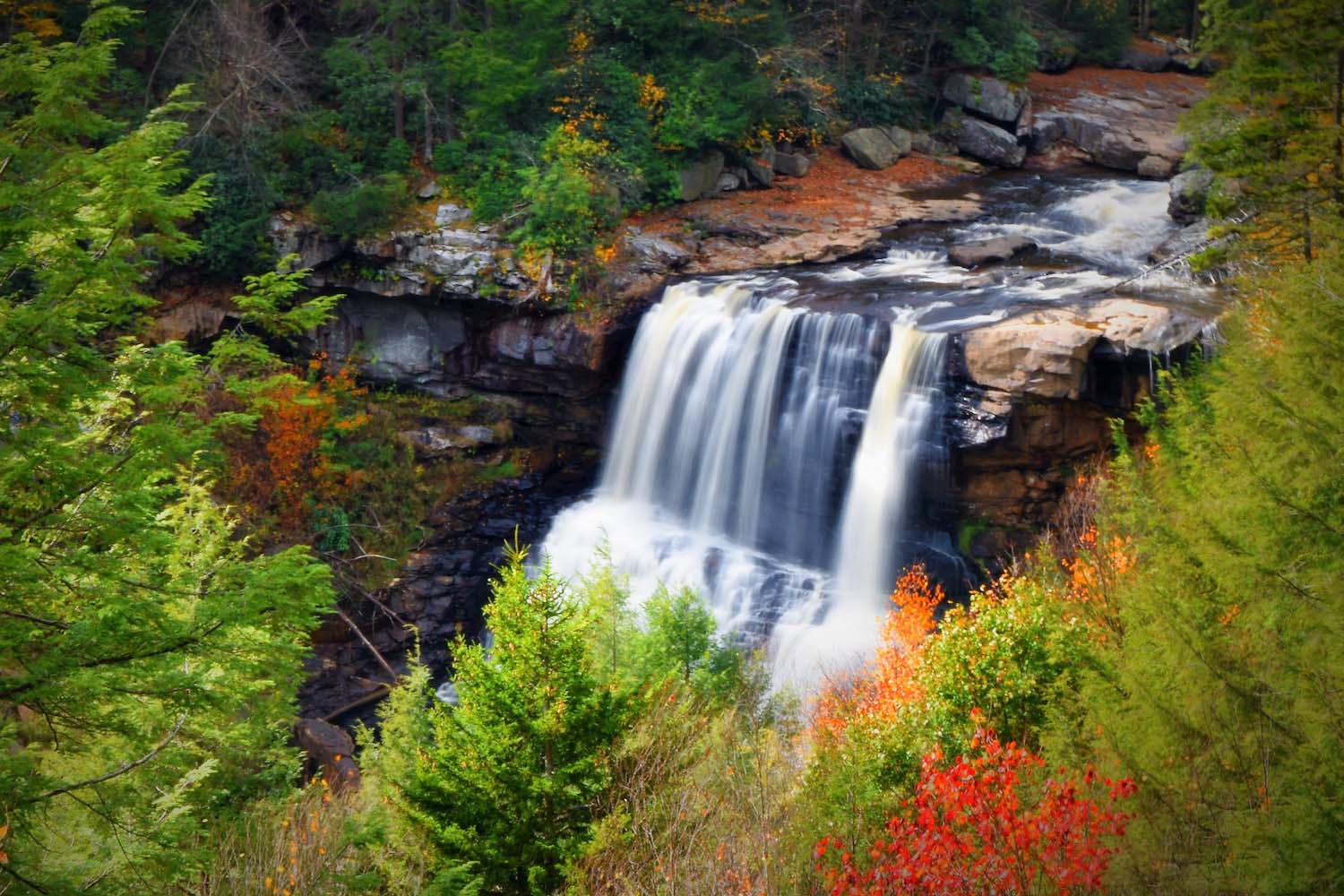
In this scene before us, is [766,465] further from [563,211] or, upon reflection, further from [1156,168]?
[1156,168]

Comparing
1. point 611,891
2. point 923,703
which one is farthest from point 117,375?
point 923,703

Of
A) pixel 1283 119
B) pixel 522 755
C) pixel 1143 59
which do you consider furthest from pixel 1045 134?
pixel 522 755

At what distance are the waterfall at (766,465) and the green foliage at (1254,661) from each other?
31.5 feet

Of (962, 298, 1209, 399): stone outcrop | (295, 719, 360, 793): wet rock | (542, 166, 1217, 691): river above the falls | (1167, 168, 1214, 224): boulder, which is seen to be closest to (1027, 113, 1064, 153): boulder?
(542, 166, 1217, 691): river above the falls

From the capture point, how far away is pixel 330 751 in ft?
48.9

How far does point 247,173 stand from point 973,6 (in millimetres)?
20780

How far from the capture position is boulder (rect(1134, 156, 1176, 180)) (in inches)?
1035

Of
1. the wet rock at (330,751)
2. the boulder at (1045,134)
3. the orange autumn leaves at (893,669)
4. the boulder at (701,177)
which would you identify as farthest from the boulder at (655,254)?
the boulder at (1045,134)

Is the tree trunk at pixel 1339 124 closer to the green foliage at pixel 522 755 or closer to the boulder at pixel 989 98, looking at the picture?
the green foliage at pixel 522 755

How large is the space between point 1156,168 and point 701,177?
460 inches

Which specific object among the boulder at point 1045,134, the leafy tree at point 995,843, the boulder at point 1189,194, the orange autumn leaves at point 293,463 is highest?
the boulder at point 1045,134

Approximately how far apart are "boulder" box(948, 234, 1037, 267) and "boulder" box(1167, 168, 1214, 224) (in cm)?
317

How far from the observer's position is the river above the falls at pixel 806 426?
59.7 ft

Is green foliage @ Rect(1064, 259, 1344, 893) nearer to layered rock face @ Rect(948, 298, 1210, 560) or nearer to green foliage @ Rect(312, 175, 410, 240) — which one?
layered rock face @ Rect(948, 298, 1210, 560)
